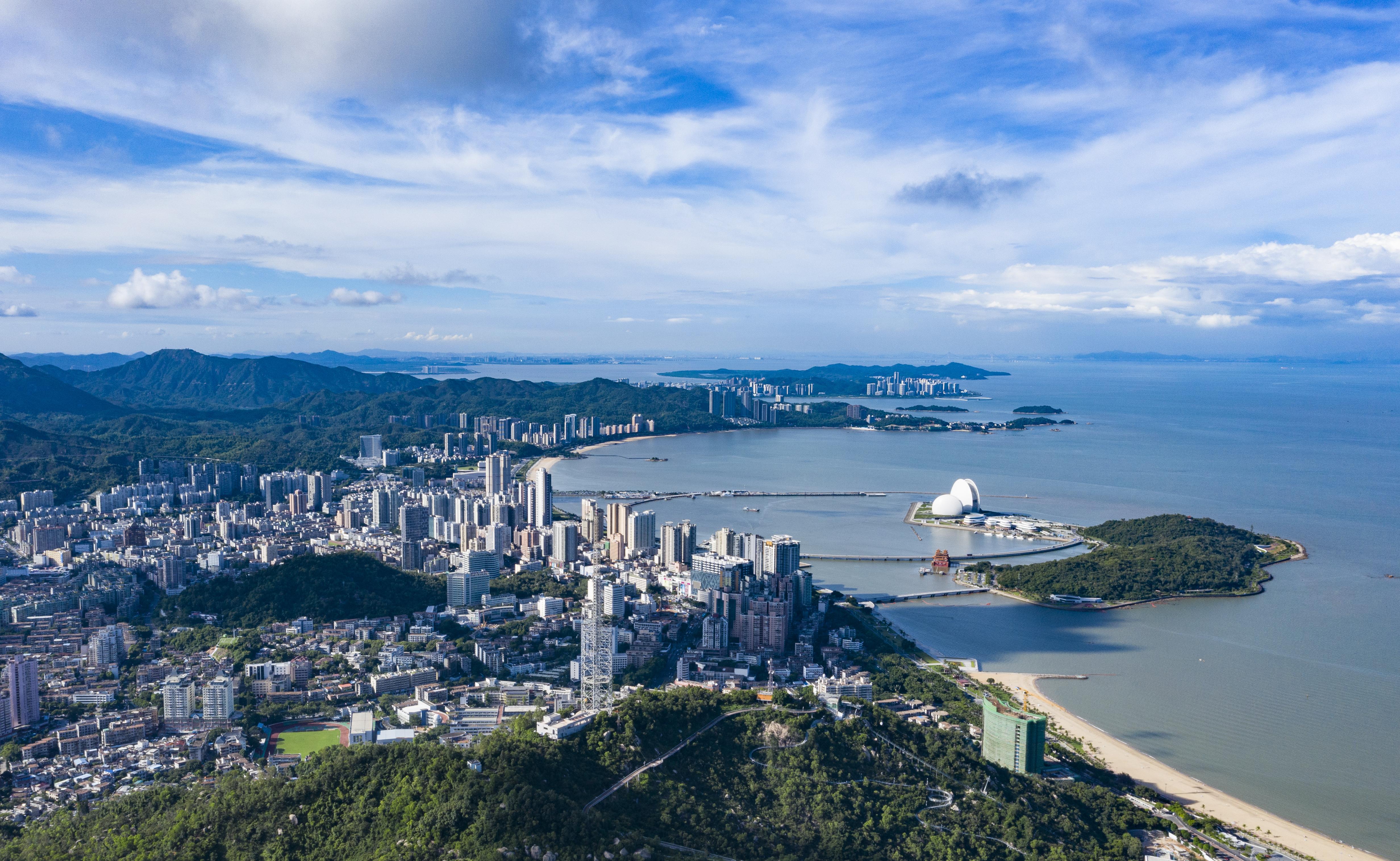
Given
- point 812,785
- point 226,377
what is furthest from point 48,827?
point 226,377

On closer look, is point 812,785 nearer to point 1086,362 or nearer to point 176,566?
point 176,566

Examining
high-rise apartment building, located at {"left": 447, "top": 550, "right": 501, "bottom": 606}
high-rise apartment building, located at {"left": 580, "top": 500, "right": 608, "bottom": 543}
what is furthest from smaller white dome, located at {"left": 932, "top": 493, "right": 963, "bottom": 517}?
high-rise apartment building, located at {"left": 447, "top": 550, "right": 501, "bottom": 606}

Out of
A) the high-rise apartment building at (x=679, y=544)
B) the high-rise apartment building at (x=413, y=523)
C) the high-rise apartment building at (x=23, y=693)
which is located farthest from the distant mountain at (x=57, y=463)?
the high-rise apartment building at (x=679, y=544)

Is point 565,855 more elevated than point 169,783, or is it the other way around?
point 565,855

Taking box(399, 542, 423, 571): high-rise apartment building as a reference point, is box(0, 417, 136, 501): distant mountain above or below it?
above

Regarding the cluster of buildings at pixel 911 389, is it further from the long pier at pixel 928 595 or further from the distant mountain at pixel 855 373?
the long pier at pixel 928 595

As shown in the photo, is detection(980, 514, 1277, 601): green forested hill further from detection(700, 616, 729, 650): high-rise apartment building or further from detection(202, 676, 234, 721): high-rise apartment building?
detection(202, 676, 234, 721): high-rise apartment building
